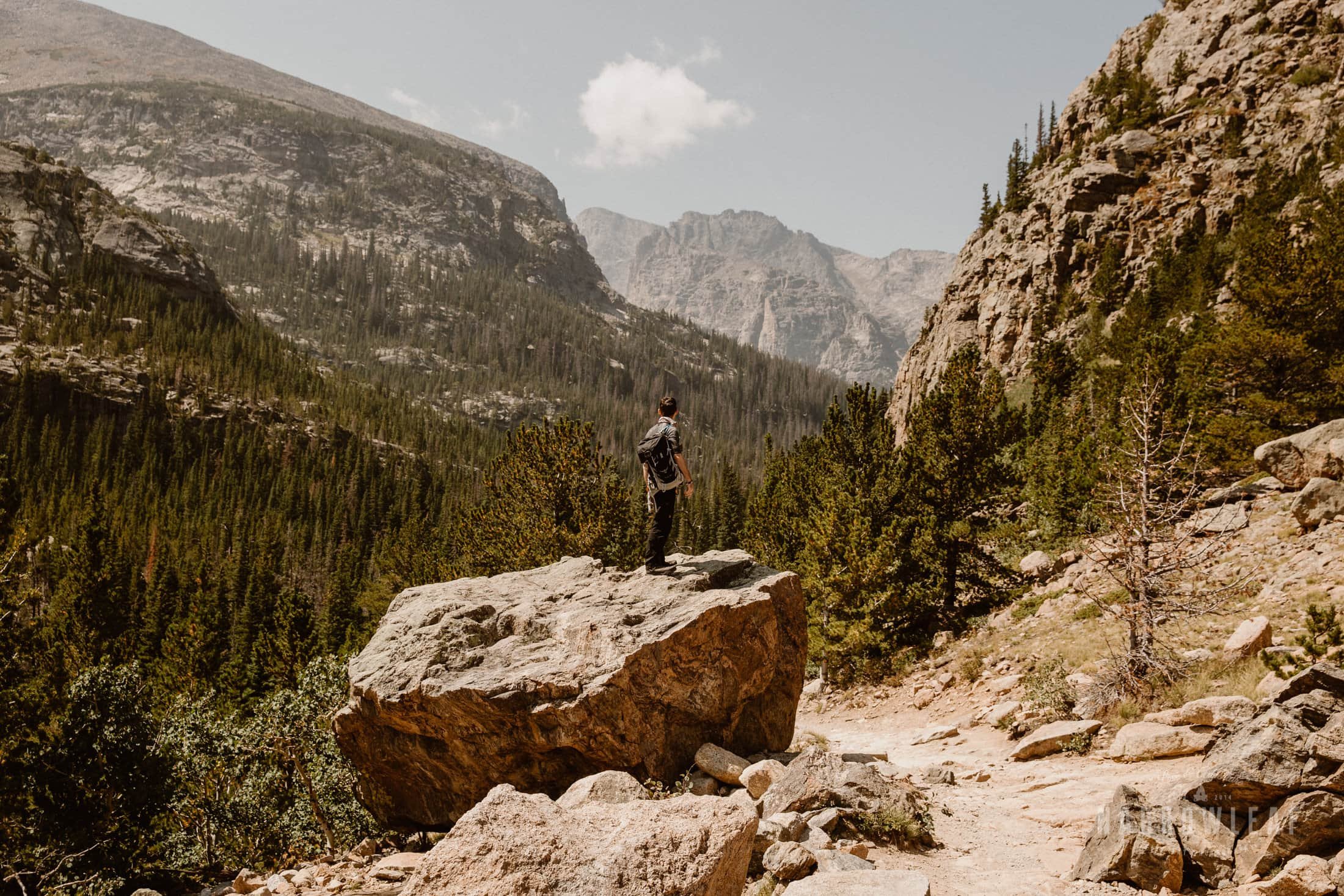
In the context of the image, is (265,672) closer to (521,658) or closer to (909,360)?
(521,658)

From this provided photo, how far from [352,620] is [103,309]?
114140 mm

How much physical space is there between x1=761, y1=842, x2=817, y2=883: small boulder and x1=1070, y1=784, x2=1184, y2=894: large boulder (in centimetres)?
257

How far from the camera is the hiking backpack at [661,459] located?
1093 cm

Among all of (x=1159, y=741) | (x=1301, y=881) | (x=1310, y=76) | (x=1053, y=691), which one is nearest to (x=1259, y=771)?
(x=1301, y=881)

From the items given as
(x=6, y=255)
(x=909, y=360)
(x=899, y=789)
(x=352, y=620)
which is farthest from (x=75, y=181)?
(x=899, y=789)

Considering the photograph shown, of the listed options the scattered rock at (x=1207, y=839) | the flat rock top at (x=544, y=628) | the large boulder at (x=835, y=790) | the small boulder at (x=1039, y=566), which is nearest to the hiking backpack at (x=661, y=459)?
the flat rock top at (x=544, y=628)

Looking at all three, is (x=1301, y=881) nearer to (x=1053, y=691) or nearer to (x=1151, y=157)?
(x=1053, y=691)

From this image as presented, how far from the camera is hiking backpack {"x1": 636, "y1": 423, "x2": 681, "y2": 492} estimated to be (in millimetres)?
10930

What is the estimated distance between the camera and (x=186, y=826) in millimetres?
25766

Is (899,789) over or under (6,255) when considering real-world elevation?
under

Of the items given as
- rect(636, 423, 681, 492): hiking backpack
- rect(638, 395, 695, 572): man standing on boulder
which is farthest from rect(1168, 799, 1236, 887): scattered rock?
rect(636, 423, 681, 492): hiking backpack

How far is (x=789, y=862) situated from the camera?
259 inches

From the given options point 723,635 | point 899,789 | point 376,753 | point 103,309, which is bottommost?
point 376,753

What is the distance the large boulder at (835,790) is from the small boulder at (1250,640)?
7404 mm
